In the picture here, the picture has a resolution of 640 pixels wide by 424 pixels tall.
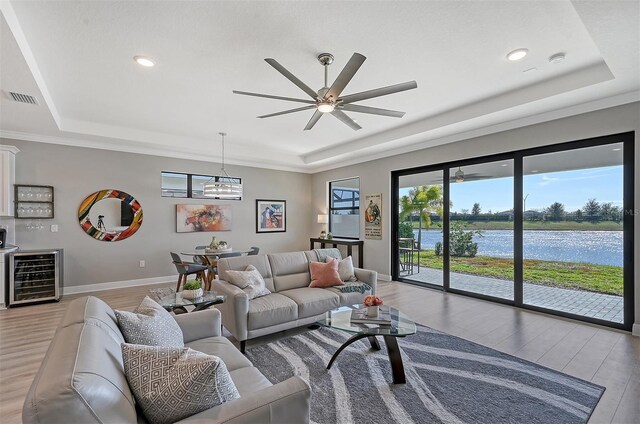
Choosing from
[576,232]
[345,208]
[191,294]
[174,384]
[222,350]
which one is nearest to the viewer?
[174,384]

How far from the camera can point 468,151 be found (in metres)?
5.00

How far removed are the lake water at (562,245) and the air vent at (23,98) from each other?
6477 mm

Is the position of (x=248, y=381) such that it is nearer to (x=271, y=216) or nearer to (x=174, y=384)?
(x=174, y=384)

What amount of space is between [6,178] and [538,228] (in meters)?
7.99

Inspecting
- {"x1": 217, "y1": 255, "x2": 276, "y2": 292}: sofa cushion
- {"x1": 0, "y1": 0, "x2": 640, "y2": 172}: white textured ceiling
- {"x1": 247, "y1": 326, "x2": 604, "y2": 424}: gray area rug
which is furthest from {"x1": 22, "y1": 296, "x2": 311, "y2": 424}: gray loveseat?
{"x1": 0, "y1": 0, "x2": 640, "y2": 172}: white textured ceiling

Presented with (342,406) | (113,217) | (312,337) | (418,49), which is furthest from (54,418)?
(113,217)

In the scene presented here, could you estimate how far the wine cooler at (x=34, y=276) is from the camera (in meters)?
4.48

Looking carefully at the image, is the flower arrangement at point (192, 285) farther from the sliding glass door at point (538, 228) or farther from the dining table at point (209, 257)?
the sliding glass door at point (538, 228)

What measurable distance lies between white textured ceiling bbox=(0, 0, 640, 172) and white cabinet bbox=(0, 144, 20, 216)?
358 millimetres

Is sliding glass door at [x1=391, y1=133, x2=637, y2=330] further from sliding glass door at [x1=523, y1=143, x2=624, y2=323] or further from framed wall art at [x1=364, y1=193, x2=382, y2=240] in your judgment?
framed wall art at [x1=364, y1=193, x2=382, y2=240]

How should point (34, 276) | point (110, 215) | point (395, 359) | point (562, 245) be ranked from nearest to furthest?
point (395, 359), point (562, 245), point (34, 276), point (110, 215)

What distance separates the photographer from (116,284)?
221 inches

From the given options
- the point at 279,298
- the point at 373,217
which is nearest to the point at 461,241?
the point at 373,217

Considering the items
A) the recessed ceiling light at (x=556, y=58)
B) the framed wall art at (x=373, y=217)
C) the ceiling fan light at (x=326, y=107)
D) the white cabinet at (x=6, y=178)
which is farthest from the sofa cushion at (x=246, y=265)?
the recessed ceiling light at (x=556, y=58)
